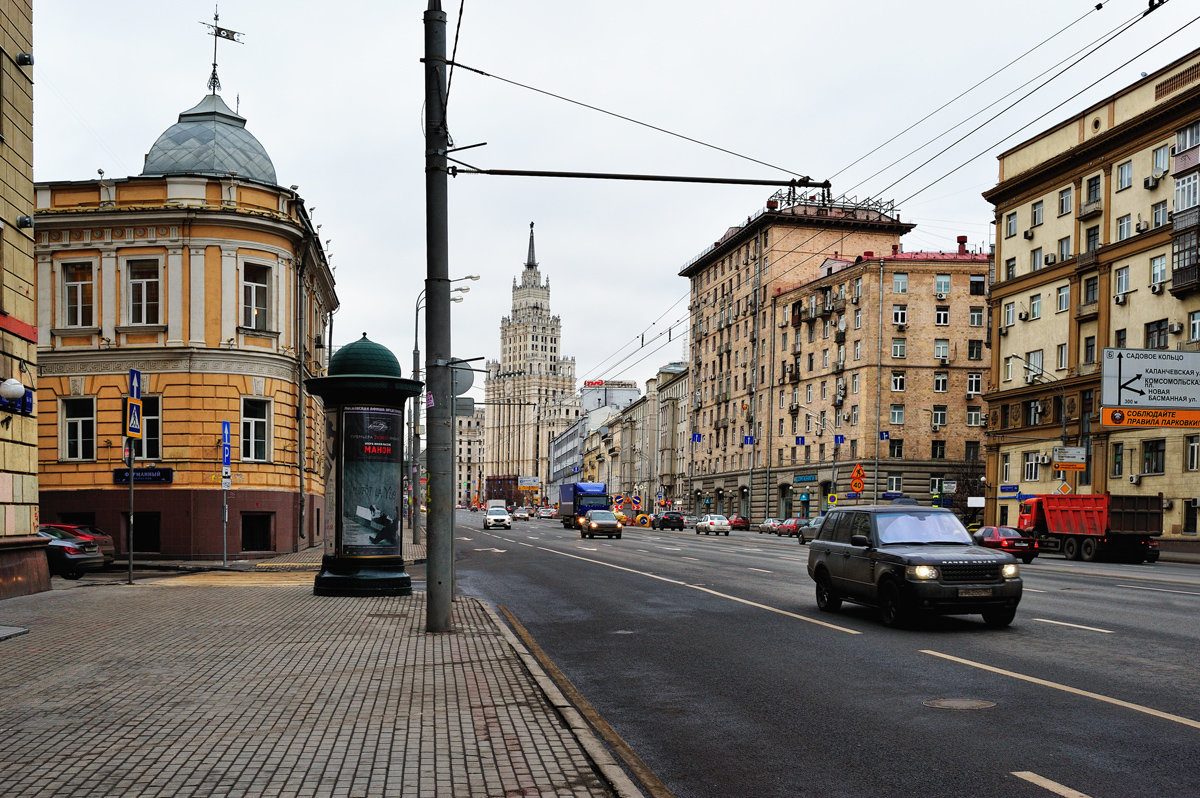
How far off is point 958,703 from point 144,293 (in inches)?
1135

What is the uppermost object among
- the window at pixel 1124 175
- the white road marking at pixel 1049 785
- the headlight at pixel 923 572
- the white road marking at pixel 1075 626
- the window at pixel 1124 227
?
the window at pixel 1124 175

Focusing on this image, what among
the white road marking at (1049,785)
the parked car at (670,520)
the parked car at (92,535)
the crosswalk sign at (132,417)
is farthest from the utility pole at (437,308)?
the parked car at (670,520)

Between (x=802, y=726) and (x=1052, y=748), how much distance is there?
1.76 meters

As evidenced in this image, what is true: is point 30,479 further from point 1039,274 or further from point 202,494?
point 1039,274

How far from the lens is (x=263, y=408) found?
1312 inches

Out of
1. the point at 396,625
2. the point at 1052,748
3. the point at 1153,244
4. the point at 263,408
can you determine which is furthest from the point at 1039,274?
the point at 1052,748

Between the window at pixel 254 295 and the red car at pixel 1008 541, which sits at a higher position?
the window at pixel 254 295

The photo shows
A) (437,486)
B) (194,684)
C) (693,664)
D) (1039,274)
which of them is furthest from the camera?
(1039,274)

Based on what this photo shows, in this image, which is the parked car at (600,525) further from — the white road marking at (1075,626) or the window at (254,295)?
the white road marking at (1075,626)

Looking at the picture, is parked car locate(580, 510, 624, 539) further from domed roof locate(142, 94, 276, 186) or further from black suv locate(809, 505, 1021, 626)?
black suv locate(809, 505, 1021, 626)

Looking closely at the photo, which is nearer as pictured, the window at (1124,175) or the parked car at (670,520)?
the window at (1124,175)

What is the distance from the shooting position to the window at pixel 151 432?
31656 mm

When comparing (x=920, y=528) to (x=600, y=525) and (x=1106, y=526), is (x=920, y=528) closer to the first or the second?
(x=1106, y=526)

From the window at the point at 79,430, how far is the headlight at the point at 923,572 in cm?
2600
